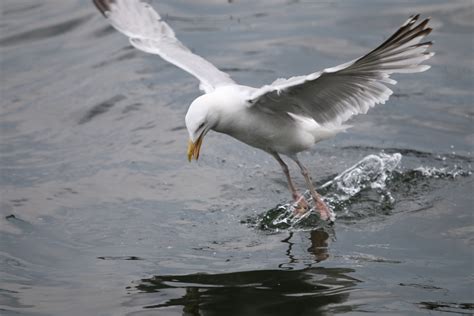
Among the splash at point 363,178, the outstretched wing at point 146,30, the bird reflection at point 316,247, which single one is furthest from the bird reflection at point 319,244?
the outstretched wing at point 146,30

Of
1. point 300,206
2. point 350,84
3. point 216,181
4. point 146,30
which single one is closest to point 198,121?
point 350,84

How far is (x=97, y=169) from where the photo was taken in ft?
27.1

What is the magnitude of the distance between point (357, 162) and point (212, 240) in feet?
6.84

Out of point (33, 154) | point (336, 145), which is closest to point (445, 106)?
point (336, 145)

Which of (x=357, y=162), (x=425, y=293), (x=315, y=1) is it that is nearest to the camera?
(x=425, y=293)

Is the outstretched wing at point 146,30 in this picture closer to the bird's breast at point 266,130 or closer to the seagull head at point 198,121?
the bird's breast at point 266,130

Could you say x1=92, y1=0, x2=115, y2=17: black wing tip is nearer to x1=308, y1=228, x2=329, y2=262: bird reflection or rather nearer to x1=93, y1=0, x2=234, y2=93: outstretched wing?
x1=93, y1=0, x2=234, y2=93: outstretched wing

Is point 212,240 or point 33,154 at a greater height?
point 33,154

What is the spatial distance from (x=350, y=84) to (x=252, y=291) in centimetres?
166

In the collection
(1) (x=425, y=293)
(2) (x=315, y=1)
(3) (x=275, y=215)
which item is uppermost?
(2) (x=315, y=1)

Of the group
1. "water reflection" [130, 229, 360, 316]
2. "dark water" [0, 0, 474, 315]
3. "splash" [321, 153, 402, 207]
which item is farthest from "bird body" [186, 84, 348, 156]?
"water reflection" [130, 229, 360, 316]

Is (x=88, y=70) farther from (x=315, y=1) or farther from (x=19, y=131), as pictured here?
(x=315, y=1)

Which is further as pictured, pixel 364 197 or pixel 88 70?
pixel 88 70

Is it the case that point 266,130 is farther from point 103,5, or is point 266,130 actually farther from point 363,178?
point 103,5
